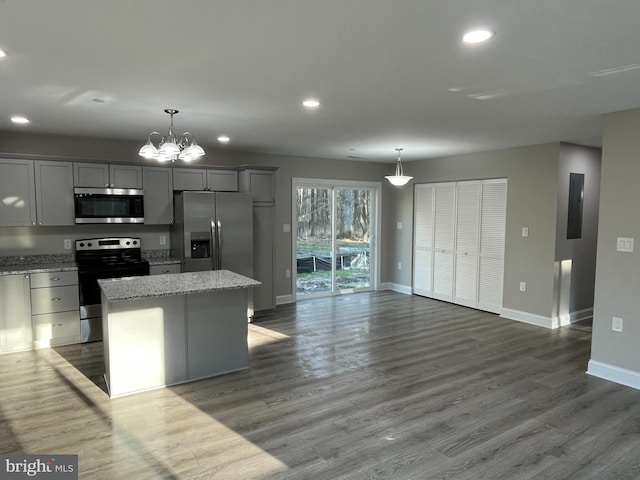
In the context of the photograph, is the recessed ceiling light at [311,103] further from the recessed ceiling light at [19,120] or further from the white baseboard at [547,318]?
the white baseboard at [547,318]

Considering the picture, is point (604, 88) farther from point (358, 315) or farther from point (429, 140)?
point (358, 315)

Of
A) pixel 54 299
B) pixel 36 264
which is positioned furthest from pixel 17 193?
pixel 54 299

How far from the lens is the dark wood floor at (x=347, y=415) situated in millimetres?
2502

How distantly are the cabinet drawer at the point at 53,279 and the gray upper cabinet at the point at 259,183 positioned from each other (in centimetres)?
242

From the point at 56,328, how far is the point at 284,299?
3224 mm

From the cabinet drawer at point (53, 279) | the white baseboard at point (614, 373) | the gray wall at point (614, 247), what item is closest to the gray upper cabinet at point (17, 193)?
the cabinet drawer at point (53, 279)

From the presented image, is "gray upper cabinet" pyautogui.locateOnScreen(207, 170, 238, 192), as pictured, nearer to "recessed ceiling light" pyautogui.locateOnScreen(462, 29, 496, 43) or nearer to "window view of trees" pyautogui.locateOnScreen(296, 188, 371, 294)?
"window view of trees" pyautogui.locateOnScreen(296, 188, 371, 294)

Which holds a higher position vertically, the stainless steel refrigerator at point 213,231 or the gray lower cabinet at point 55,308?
the stainless steel refrigerator at point 213,231

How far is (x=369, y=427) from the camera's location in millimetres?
2930

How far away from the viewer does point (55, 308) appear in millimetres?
4629

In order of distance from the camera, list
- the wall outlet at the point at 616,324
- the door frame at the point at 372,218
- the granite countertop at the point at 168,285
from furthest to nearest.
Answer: the door frame at the point at 372,218, the wall outlet at the point at 616,324, the granite countertop at the point at 168,285

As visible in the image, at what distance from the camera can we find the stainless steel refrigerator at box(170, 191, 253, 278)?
5.32 metres

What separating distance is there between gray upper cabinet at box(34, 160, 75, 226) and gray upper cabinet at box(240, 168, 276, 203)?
2138 millimetres

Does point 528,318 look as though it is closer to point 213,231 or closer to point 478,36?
point 213,231
